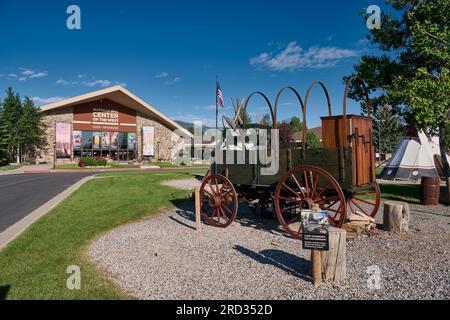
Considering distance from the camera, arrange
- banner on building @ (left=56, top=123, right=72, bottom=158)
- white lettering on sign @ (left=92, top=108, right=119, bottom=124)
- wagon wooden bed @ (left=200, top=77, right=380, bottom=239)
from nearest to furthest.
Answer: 1. wagon wooden bed @ (left=200, top=77, right=380, bottom=239)
2. banner on building @ (left=56, top=123, right=72, bottom=158)
3. white lettering on sign @ (left=92, top=108, right=119, bottom=124)

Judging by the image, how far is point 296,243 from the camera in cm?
558

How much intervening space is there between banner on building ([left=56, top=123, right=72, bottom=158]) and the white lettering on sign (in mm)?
3540

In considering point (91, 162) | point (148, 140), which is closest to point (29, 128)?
point (91, 162)

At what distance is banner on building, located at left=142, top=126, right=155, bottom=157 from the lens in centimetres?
4162

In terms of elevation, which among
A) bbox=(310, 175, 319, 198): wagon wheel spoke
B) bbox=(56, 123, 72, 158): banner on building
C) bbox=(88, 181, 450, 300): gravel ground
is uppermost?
bbox=(56, 123, 72, 158): banner on building

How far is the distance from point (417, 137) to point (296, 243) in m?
16.0

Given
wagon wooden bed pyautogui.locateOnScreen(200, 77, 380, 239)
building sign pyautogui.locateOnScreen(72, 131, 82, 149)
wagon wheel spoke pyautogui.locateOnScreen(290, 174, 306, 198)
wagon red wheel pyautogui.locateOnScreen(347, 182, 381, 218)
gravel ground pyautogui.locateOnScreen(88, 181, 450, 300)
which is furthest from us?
building sign pyautogui.locateOnScreen(72, 131, 82, 149)

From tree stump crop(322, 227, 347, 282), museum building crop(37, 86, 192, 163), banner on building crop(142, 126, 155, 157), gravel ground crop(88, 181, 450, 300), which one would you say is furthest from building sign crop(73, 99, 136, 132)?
tree stump crop(322, 227, 347, 282)

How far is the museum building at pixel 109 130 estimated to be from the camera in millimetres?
36250

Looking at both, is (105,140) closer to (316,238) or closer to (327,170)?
(327,170)

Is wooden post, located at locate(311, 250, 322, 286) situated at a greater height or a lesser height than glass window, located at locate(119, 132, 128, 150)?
lesser

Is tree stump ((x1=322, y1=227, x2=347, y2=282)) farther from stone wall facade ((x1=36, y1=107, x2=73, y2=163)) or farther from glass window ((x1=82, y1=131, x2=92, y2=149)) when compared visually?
stone wall facade ((x1=36, y1=107, x2=73, y2=163))

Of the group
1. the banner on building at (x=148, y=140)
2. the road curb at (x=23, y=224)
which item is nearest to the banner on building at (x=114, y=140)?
the banner on building at (x=148, y=140)

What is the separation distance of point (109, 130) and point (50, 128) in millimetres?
7020
